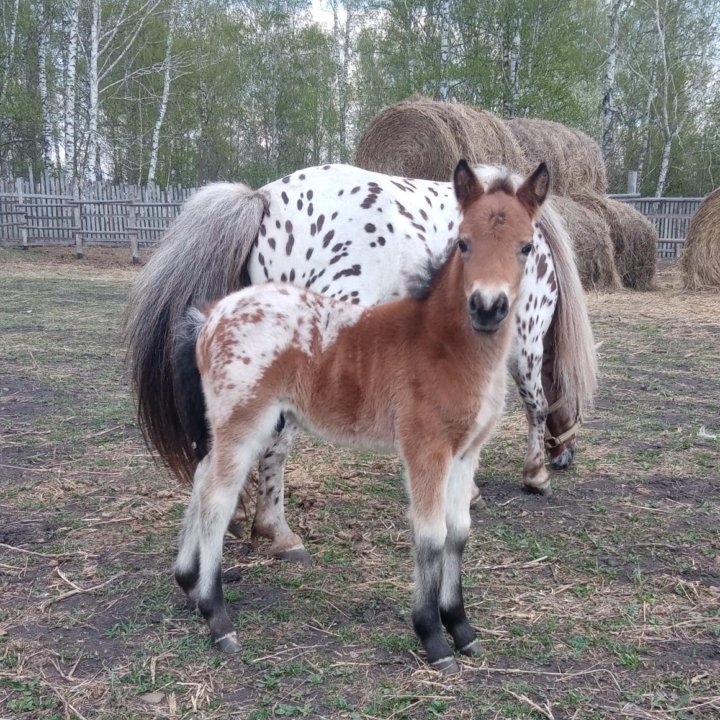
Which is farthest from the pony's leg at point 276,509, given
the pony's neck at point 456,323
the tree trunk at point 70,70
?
the tree trunk at point 70,70

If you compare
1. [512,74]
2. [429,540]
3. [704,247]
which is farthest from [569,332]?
[512,74]

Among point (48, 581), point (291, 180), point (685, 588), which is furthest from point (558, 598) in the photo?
point (291, 180)

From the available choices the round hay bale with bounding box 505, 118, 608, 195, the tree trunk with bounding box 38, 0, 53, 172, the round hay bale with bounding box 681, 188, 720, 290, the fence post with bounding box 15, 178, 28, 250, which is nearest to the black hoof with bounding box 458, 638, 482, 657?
the round hay bale with bounding box 505, 118, 608, 195

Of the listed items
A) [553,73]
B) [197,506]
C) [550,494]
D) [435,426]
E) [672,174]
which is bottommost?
[550,494]

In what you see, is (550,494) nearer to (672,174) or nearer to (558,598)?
(558,598)

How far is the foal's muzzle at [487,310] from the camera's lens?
89.9 inches

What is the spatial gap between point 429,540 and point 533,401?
6.76ft

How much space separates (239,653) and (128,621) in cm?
50

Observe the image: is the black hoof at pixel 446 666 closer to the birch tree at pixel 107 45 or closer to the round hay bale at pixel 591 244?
the round hay bale at pixel 591 244

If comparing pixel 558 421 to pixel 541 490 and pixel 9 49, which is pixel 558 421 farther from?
pixel 9 49

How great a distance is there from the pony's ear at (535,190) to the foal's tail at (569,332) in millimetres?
1866

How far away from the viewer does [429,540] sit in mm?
2398

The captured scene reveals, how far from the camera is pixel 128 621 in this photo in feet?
8.79

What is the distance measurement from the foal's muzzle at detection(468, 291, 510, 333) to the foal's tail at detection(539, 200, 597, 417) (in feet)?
7.30
